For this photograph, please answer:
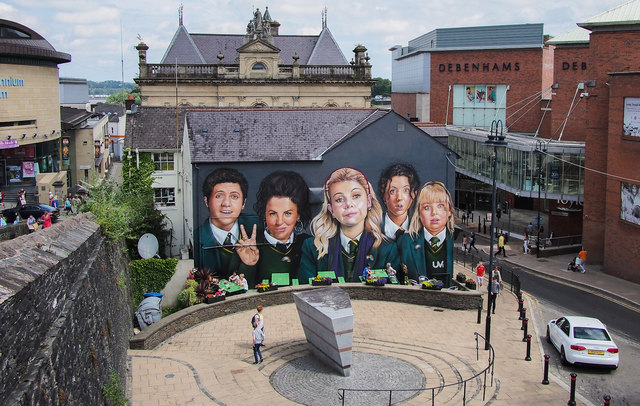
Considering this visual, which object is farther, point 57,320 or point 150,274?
point 150,274

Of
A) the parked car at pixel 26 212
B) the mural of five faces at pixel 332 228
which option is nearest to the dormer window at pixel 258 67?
the parked car at pixel 26 212

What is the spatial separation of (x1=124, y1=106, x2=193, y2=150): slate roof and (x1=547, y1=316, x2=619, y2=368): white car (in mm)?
21346

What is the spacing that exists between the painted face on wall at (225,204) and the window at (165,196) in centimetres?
674

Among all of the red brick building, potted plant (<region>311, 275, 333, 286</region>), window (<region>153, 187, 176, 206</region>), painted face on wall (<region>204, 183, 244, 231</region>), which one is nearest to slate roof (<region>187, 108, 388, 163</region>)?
painted face on wall (<region>204, 183, 244, 231</region>)

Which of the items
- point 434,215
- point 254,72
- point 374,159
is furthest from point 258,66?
point 434,215

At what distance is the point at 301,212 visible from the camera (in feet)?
99.6

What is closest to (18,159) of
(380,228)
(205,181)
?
(205,181)

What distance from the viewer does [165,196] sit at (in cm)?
3550

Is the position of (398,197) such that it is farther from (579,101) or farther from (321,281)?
(579,101)

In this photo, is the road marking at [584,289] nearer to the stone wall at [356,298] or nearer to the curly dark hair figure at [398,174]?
the stone wall at [356,298]

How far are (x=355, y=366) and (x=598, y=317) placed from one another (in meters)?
13.6

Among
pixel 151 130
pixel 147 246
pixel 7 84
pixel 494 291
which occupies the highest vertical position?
pixel 7 84

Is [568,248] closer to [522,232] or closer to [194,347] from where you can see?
[522,232]

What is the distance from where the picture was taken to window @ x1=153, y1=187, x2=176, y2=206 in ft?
116
